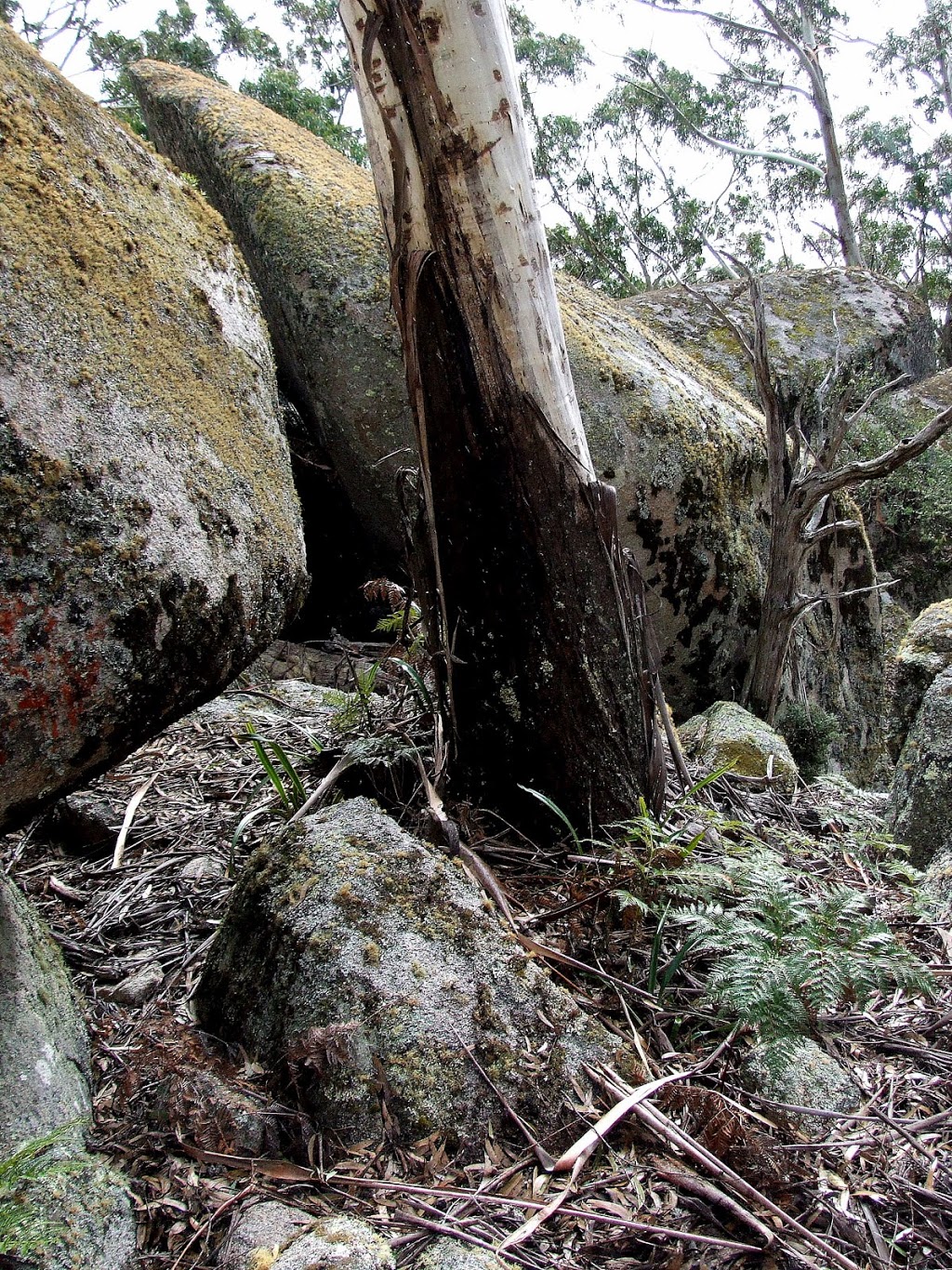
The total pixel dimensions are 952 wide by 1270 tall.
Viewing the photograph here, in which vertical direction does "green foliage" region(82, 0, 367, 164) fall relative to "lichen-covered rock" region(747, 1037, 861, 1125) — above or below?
above

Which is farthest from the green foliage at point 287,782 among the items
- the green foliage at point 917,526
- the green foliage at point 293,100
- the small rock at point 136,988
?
the green foliage at point 293,100

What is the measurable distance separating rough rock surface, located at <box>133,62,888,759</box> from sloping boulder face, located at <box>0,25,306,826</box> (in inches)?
89.5

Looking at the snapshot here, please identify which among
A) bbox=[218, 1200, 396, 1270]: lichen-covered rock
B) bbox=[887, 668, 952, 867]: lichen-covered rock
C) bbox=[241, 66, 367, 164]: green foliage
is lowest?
bbox=[887, 668, 952, 867]: lichen-covered rock

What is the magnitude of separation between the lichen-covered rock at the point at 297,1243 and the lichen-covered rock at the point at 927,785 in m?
2.47

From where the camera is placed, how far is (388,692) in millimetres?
2867

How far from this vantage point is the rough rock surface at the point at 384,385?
14.1 ft

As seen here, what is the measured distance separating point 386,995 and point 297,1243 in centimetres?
43

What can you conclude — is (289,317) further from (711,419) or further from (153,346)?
(153,346)

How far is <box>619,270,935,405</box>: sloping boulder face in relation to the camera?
8.19 metres

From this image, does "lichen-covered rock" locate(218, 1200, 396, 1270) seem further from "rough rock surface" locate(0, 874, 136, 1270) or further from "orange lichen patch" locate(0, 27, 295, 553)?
"orange lichen patch" locate(0, 27, 295, 553)

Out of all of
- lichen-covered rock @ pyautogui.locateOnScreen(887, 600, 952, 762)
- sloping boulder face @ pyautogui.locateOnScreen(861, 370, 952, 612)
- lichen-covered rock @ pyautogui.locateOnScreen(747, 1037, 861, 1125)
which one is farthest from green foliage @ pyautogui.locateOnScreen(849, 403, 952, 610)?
lichen-covered rock @ pyautogui.locateOnScreen(747, 1037, 861, 1125)

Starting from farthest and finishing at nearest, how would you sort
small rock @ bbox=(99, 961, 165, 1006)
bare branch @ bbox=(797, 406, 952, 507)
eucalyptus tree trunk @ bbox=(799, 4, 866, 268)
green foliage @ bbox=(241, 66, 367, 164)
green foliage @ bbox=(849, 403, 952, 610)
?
eucalyptus tree trunk @ bbox=(799, 4, 866, 268)
green foliage @ bbox=(241, 66, 367, 164)
green foliage @ bbox=(849, 403, 952, 610)
bare branch @ bbox=(797, 406, 952, 507)
small rock @ bbox=(99, 961, 165, 1006)

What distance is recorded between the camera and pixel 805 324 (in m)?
8.92

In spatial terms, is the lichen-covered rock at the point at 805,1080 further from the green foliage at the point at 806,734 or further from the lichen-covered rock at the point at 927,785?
the green foliage at the point at 806,734
